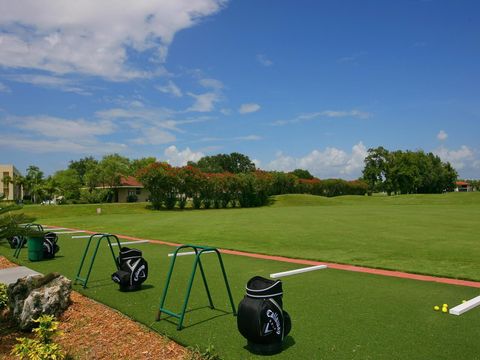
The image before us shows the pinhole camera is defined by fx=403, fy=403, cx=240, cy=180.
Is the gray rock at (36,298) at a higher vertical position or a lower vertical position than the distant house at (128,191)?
lower

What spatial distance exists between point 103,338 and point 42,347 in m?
1.05

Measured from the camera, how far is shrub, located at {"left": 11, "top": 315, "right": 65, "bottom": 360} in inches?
182

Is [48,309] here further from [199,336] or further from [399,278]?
[399,278]

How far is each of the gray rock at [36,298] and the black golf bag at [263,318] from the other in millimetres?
3507

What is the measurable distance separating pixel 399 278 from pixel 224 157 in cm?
11661

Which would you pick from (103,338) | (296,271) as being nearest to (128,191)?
(296,271)

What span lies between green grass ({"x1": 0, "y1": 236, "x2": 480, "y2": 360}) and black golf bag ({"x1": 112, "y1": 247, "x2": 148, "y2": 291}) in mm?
187

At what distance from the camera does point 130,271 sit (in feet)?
25.0

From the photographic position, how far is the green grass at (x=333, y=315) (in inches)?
191

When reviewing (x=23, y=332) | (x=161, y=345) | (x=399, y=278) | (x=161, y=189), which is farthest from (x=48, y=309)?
(x=161, y=189)

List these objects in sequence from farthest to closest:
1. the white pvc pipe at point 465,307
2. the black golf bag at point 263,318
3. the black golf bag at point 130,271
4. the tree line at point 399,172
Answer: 1. the tree line at point 399,172
2. the black golf bag at point 130,271
3. the white pvc pipe at point 465,307
4. the black golf bag at point 263,318

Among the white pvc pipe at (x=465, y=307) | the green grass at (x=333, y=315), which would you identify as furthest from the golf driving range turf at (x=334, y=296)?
the white pvc pipe at (x=465, y=307)

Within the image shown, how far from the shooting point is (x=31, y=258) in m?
11.7

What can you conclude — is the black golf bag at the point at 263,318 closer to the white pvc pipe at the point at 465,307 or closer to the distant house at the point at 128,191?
the white pvc pipe at the point at 465,307
